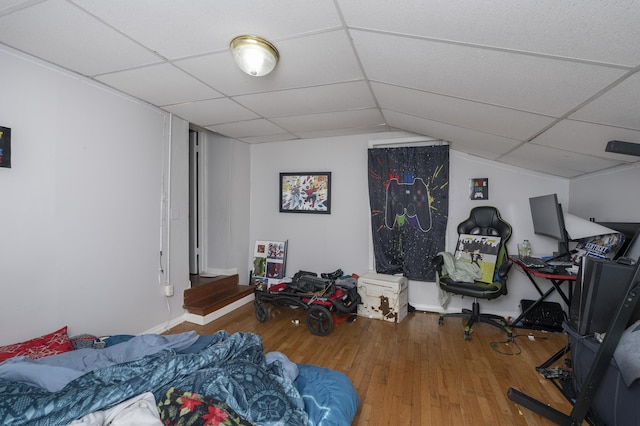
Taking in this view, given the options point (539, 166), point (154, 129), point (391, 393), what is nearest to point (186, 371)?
point (391, 393)

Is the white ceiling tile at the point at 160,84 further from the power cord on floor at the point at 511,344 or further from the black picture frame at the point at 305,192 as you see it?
the power cord on floor at the point at 511,344

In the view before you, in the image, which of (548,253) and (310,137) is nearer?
(548,253)

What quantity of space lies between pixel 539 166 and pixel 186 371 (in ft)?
12.4

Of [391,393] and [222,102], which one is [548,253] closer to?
[391,393]

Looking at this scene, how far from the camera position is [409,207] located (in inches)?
146

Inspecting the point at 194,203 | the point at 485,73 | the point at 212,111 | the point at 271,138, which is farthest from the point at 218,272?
the point at 485,73

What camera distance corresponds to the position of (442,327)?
3.27m

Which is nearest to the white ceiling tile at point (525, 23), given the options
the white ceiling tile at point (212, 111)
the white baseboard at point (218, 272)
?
the white ceiling tile at point (212, 111)

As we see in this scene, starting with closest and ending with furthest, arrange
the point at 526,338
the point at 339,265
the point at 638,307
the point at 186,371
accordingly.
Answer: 1. the point at 186,371
2. the point at 638,307
3. the point at 526,338
4. the point at 339,265

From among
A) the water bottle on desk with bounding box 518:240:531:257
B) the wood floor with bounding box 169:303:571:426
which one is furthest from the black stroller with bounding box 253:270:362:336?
the water bottle on desk with bounding box 518:240:531:257

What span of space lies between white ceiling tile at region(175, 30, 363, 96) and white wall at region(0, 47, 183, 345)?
1014 mm

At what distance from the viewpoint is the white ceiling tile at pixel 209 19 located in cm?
140

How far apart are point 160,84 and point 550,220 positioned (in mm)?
3826

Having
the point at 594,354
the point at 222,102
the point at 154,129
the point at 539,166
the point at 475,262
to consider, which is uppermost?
the point at 222,102
